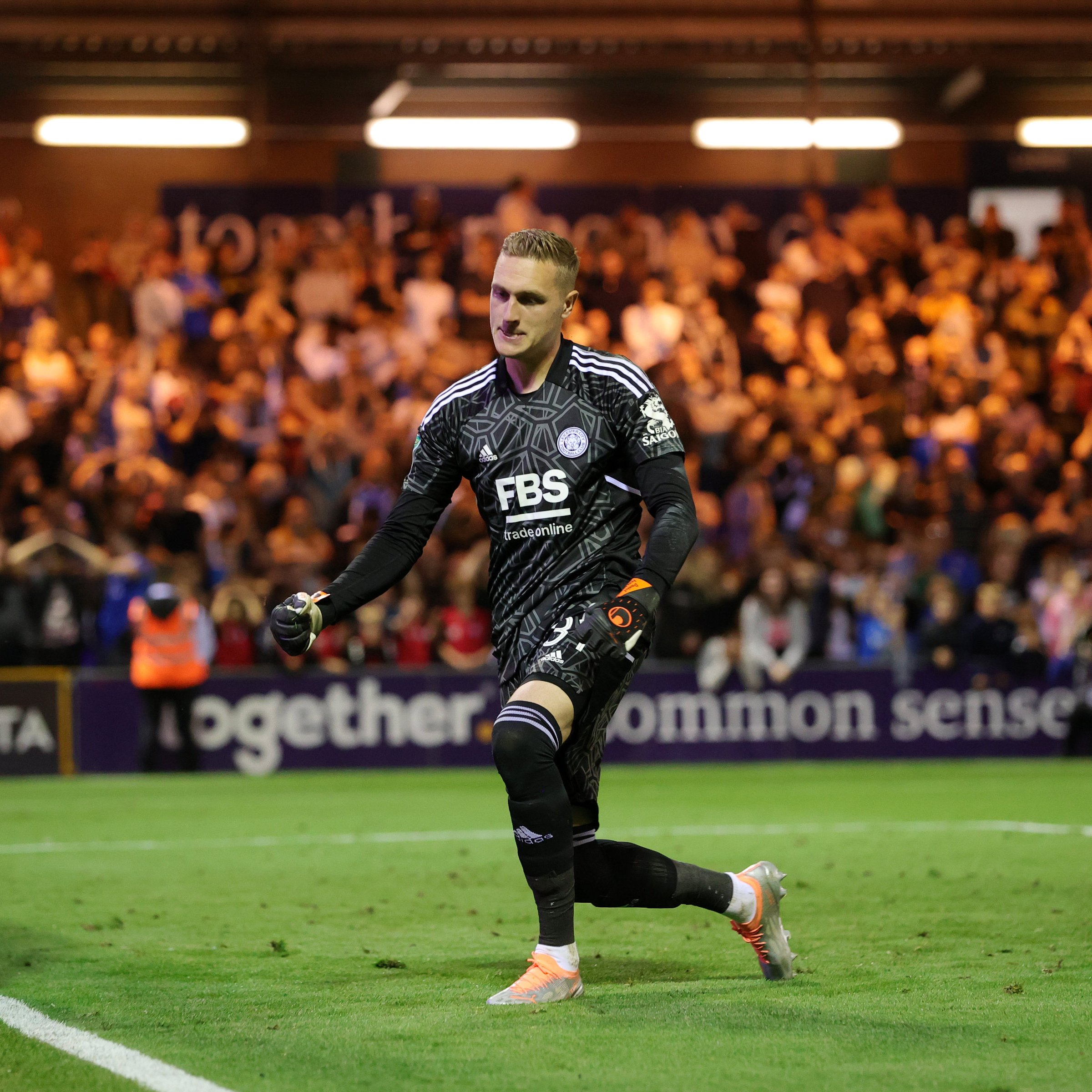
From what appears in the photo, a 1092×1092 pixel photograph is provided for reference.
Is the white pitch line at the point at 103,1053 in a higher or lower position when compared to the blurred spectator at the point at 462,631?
lower

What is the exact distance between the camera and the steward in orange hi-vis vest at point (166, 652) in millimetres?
15508

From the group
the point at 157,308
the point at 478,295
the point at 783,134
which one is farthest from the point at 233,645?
the point at 783,134

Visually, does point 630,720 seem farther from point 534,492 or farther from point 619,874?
point 534,492

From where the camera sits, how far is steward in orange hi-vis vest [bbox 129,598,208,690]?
15508mm

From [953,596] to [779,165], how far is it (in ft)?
37.2

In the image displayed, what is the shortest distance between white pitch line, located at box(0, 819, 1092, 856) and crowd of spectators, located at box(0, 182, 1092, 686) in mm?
4153

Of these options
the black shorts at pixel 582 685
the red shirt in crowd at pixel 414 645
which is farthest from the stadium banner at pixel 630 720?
the black shorts at pixel 582 685

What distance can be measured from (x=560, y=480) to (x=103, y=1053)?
2.07m

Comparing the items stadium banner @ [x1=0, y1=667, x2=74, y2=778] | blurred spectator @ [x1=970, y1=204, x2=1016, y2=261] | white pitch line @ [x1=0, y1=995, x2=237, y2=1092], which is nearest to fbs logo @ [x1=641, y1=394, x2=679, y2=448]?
white pitch line @ [x1=0, y1=995, x2=237, y2=1092]

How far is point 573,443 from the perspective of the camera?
5.32 metres

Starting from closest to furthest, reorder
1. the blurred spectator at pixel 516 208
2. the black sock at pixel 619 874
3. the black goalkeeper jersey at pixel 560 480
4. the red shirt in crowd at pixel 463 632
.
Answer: the black goalkeeper jersey at pixel 560 480 → the black sock at pixel 619 874 → the red shirt in crowd at pixel 463 632 → the blurred spectator at pixel 516 208

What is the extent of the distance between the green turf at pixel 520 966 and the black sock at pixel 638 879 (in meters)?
0.26

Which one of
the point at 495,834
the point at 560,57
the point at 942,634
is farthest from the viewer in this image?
the point at 560,57

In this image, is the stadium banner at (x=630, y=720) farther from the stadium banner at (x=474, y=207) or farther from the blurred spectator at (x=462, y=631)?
the stadium banner at (x=474, y=207)
